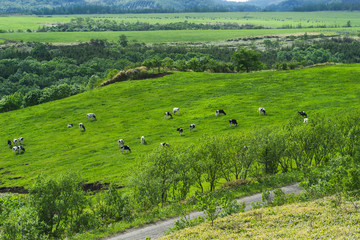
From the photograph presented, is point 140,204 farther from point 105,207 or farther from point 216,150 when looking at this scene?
point 216,150

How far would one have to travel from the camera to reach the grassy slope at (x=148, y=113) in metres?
58.7

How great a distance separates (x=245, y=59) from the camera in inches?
4938

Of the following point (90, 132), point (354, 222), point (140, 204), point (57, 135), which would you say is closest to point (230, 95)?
point (90, 132)

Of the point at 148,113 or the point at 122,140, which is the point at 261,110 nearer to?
the point at 148,113

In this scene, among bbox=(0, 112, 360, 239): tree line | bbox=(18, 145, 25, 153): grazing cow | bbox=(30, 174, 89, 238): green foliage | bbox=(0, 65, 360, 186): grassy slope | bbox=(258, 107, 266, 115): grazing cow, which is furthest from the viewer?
bbox=(258, 107, 266, 115): grazing cow

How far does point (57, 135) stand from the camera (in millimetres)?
73250

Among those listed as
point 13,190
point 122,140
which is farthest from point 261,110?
point 13,190

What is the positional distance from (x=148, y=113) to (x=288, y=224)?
57.0m

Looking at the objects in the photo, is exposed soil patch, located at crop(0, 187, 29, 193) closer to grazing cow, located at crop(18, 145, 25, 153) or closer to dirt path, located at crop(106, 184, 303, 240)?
grazing cow, located at crop(18, 145, 25, 153)

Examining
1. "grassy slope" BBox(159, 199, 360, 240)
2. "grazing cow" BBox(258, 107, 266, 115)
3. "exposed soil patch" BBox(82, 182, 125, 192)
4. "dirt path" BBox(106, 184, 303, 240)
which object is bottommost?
"exposed soil patch" BBox(82, 182, 125, 192)

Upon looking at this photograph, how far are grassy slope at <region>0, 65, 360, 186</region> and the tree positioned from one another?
23.7 m

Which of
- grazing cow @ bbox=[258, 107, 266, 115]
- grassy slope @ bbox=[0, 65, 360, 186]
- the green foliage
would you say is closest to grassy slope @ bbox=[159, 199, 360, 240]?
the green foliage

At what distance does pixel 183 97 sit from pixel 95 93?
27.5 metres

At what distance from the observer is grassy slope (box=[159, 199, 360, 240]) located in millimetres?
22953
